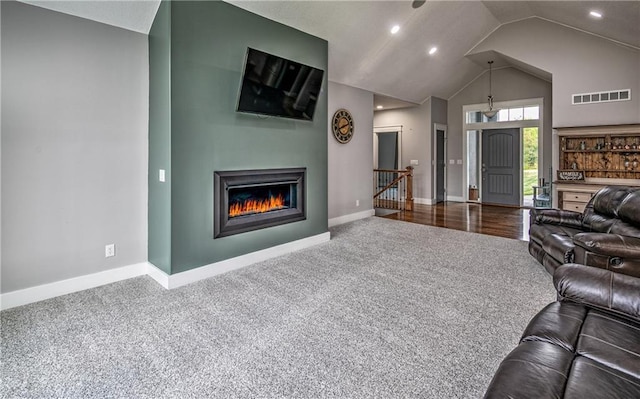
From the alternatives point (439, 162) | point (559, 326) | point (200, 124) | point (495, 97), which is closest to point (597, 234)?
point (559, 326)

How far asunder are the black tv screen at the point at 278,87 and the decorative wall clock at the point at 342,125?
1.80 meters

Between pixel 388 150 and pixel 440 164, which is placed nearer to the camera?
pixel 440 164

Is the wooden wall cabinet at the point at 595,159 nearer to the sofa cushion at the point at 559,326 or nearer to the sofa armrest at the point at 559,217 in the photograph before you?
the sofa armrest at the point at 559,217

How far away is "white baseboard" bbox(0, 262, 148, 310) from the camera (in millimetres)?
3059

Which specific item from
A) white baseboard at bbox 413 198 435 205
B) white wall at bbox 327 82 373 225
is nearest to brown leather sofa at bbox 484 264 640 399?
white wall at bbox 327 82 373 225

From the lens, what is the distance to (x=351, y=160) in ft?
22.6

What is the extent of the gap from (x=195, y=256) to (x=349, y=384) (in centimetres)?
231

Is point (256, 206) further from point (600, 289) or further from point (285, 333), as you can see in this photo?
point (600, 289)

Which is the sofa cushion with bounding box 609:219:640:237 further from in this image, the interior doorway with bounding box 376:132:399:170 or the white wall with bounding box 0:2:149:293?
the interior doorway with bounding box 376:132:399:170

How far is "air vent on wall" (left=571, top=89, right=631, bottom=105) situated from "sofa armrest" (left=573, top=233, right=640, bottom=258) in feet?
16.3

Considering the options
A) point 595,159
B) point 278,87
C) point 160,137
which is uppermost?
point 278,87

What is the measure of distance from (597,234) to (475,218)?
4.51 metres

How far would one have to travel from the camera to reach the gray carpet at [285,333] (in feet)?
6.46

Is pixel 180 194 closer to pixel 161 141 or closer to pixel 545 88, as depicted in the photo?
pixel 161 141
